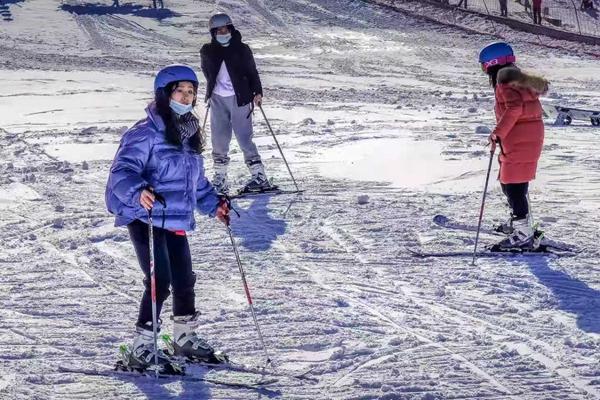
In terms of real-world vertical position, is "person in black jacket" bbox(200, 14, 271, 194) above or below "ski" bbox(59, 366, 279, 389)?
above

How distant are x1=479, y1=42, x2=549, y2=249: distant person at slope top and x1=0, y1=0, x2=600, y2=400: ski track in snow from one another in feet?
1.40

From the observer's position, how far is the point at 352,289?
739cm

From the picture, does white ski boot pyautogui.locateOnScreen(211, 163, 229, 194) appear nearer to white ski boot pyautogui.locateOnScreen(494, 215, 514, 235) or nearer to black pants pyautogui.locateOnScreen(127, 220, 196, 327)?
white ski boot pyautogui.locateOnScreen(494, 215, 514, 235)

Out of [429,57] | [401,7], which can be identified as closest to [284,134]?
[429,57]

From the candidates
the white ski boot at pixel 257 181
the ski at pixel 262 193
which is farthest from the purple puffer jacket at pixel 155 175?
the white ski boot at pixel 257 181

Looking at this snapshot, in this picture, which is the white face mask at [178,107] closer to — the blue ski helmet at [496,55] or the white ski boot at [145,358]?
the white ski boot at [145,358]

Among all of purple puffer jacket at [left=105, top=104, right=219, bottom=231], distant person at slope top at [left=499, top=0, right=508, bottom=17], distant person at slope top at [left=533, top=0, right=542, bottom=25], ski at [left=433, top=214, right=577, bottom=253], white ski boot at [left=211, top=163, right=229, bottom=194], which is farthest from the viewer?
distant person at slope top at [left=499, top=0, right=508, bottom=17]

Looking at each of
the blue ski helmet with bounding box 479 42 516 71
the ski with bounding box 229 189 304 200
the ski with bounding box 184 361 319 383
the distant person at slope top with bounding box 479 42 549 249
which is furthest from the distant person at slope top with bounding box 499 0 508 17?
the ski with bounding box 184 361 319 383

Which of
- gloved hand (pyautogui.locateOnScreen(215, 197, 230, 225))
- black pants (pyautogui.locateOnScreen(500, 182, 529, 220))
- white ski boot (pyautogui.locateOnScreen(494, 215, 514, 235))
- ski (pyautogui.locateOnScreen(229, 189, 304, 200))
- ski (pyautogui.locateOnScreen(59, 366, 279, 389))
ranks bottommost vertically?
ski (pyautogui.locateOnScreen(59, 366, 279, 389))

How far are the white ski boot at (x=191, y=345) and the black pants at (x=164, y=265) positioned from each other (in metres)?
0.13

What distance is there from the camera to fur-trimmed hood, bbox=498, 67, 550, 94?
7.69 metres

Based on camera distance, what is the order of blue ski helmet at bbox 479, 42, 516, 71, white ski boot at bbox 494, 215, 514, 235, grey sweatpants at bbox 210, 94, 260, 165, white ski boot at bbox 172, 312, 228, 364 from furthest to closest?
grey sweatpants at bbox 210, 94, 260, 165 < white ski boot at bbox 494, 215, 514, 235 < blue ski helmet at bbox 479, 42, 516, 71 < white ski boot at bbox 172, 312, 228, 364

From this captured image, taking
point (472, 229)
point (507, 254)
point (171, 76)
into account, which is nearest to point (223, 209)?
point (171, 76)

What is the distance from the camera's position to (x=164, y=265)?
221 inches
